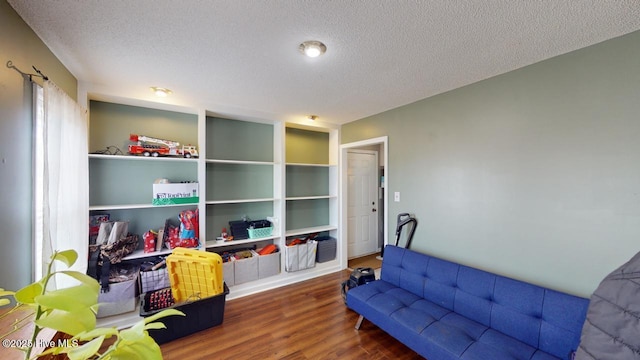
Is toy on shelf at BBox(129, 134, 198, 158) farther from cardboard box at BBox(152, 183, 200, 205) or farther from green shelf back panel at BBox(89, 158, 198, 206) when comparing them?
cardboard box at BBox(152, 183, 200, 205)

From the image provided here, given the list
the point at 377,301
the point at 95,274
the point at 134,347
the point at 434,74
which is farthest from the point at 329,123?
the point at 134,347

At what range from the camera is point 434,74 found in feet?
6.87

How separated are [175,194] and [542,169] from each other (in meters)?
3.48

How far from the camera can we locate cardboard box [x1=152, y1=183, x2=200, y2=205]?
260cm

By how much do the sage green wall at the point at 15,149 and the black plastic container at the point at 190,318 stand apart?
3.52 ft

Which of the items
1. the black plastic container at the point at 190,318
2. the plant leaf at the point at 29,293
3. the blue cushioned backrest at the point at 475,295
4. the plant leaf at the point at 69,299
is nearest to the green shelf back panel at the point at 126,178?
the black plastic container at the point at 190,318

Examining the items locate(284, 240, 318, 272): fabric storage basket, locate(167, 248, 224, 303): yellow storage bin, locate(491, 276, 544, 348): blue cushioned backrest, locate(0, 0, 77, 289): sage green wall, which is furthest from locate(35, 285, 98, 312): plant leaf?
locate(284, 240, 318, 272): fabric storage basket

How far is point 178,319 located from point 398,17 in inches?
115

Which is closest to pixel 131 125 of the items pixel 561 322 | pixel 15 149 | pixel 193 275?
pixel 15 149

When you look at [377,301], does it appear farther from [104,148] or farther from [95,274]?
[104,148]

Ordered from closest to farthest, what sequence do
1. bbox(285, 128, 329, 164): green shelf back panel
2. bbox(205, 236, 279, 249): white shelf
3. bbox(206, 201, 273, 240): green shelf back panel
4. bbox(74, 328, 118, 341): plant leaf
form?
bbox(74, 328, 118, 341): plant leaf → bbox(205, 236, 279, 249): white shelf → bbox(206, 201, 273, 240): green shelf back panel → bbox(285, 128, 329, 164): green shelf back panel

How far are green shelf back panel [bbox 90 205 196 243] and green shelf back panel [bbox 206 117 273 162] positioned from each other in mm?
834

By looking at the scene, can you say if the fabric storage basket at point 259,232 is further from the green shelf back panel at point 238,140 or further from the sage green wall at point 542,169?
the sage green wall at point 542,169

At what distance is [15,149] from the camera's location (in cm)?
132
